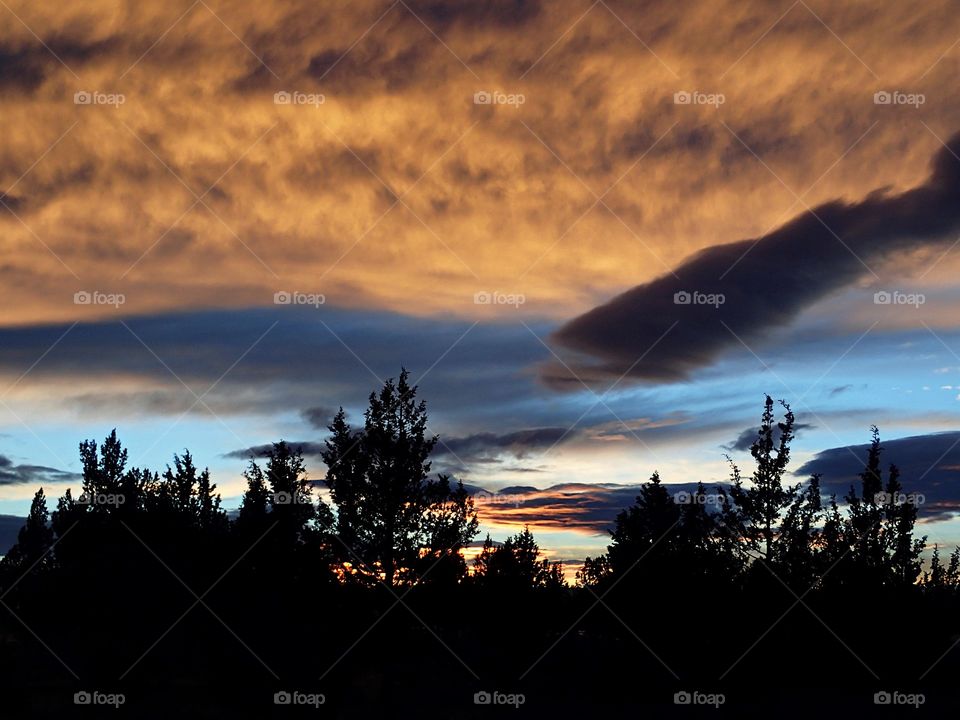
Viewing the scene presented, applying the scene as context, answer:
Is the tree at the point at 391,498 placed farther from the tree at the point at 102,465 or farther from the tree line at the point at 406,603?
the tree at the point at 102,465

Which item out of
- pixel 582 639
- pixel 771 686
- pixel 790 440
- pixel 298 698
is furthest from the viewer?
pixel 790 440

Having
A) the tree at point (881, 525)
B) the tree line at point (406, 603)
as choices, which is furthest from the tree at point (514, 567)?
the tree at point (881, 525)

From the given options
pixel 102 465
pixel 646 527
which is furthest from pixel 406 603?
pixel 102 465

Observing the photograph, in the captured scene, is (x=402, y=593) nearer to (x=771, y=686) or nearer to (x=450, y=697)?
(x=450, y=697)

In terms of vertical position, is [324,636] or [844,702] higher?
[324,636]

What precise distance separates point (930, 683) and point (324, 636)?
22889 millimetres

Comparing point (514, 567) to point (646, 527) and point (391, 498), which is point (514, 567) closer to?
point (391, 498)

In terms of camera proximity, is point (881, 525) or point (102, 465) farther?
point (102, 465)

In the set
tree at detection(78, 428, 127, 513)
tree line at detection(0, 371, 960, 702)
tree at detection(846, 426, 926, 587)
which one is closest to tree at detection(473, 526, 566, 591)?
tree line at detection(0, 371, 960, 702)

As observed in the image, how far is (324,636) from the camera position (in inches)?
1342

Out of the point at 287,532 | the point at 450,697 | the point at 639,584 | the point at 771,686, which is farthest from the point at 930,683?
the point at 287,532

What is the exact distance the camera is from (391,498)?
3694 cm

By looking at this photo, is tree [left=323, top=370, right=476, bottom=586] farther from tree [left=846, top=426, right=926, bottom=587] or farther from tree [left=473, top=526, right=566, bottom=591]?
tree [left=846, top=426, right=926, bottom=587]

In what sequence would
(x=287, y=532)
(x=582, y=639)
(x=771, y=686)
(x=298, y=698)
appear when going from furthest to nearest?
(x=582, y=639), (x=287, y=532), (x=771, y=686), (x=298, y=698)
